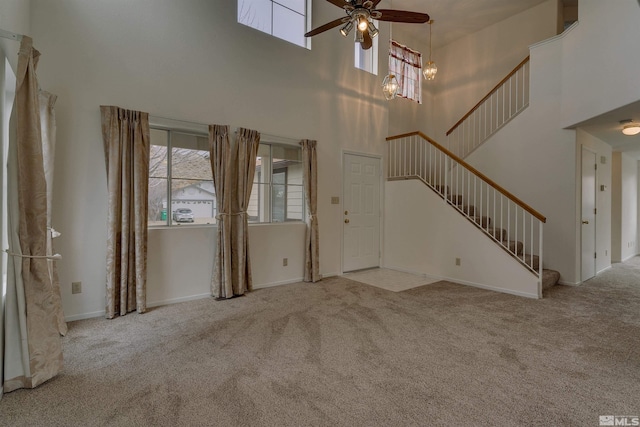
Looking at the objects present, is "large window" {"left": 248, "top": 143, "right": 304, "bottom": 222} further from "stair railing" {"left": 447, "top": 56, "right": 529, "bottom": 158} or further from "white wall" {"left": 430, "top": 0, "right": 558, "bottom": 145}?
"white wall" {"left": 430, "top": 0, "right": 558, "bottom": 145}

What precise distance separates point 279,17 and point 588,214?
5.79m

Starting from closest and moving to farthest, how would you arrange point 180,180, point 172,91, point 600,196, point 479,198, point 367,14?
point 367,14 → point 172,91 → point 180,180 → point 600,196 → point 479,198

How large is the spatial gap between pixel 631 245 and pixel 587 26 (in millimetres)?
5904

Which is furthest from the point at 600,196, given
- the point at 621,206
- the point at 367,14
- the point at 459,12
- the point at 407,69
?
the point at 367,14

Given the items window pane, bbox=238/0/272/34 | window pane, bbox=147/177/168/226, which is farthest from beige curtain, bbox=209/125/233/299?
window pane, bbox=238/0/272/34

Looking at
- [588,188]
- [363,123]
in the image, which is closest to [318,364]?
[363,123]

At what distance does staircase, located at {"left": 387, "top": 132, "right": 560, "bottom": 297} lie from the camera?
13.8 ft

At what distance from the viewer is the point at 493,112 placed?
5.82 metres

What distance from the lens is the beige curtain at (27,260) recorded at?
1.90 m

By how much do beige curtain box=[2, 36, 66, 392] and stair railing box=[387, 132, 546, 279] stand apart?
4.75 metres

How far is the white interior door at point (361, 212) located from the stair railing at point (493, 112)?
2.12 meters

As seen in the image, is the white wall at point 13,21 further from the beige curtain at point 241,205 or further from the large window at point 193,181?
the beige curtain at point 241,205

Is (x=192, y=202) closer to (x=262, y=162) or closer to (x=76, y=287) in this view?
(x=262, y=162)

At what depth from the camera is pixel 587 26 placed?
13.3ft
